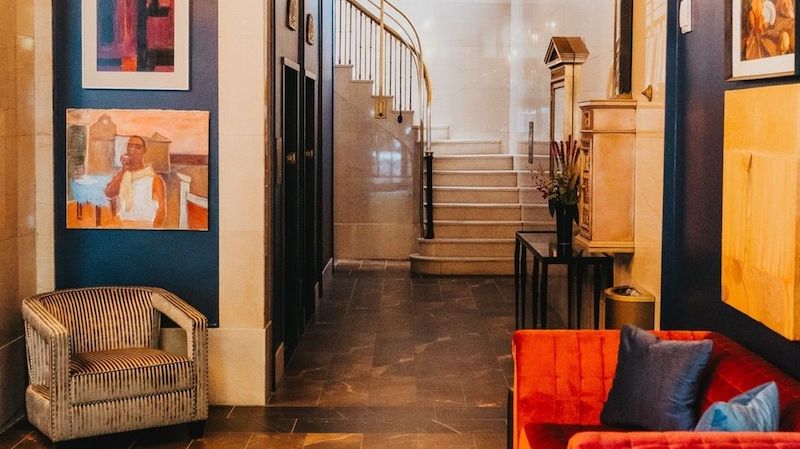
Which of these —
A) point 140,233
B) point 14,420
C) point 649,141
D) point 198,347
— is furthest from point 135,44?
point 649,141

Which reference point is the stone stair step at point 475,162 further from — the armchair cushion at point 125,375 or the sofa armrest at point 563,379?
the sofa armrest at point 563,379

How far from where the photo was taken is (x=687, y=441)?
8.51ft

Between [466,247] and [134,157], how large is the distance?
5451 millimetres

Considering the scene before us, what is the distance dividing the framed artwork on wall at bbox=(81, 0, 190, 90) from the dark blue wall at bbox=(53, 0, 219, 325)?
0.05 m

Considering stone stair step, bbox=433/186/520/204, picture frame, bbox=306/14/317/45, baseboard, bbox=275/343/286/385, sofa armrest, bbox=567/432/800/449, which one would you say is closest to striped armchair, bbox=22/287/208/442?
baseboard, bbox=275/343/286/385

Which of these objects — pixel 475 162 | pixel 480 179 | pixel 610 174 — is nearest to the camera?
pixel 610 174

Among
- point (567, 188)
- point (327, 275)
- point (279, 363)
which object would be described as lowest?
point (279, 363)

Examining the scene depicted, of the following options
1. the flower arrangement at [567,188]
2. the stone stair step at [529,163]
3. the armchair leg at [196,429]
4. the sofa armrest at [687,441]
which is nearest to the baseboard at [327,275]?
the stone stair step at [529,163]

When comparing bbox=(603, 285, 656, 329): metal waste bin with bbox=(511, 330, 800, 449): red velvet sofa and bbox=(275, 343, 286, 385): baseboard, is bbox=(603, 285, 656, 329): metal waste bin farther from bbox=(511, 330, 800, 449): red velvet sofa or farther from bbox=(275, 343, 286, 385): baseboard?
bbox=(275, 343, 286, 385): baseboard

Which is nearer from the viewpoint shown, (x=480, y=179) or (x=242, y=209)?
(x=242, y=209)

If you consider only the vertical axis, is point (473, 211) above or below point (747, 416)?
above

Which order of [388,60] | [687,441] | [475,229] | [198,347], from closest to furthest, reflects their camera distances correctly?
[687,441], [198,347], [475,229], [388,60]

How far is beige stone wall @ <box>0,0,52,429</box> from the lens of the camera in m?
5.04

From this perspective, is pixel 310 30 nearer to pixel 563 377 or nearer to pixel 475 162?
pixel 475 162
